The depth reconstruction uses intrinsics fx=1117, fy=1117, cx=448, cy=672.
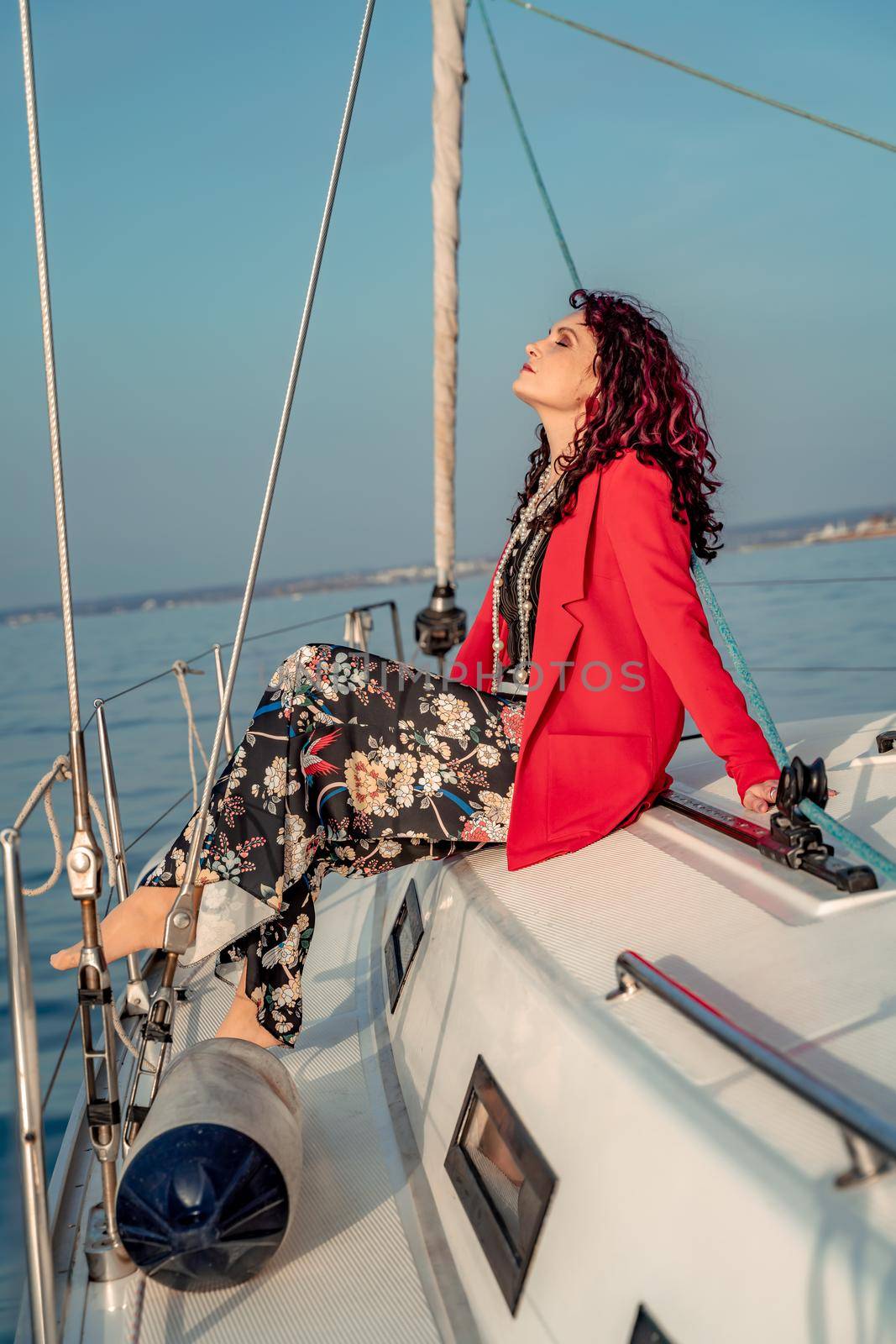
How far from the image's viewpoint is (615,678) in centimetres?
196

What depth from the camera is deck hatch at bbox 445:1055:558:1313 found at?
128 cm

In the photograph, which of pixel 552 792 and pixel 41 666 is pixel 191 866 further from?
pixel 41 666

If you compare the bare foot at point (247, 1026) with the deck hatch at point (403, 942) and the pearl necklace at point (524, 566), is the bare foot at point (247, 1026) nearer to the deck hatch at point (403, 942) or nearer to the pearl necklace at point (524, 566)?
the deck hatch at point (403, 942)

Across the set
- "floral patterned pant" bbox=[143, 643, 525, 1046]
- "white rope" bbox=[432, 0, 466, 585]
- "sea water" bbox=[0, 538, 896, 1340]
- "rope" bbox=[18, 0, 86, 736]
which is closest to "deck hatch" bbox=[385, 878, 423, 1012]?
"floral patterned pant" bbox=[143, 643, 525, 1046]

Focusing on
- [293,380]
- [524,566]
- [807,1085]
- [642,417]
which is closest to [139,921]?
[293,380]

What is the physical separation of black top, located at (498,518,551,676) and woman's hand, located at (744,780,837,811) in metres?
0.57

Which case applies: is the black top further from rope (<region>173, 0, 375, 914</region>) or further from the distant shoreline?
the distant shoreline

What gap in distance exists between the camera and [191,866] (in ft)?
5.30

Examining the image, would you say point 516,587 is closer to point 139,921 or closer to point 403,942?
point 403,942

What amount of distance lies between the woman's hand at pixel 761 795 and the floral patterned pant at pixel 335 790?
1.34 feet

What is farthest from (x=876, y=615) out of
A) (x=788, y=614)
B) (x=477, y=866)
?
(x=477, y=866)

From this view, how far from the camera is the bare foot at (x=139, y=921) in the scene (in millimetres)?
1754

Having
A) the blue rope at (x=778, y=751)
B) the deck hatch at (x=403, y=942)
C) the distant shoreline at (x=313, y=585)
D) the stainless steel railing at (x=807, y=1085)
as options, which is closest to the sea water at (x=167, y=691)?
the blue rope at (x=778, y=751)

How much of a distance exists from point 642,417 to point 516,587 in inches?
16.4
